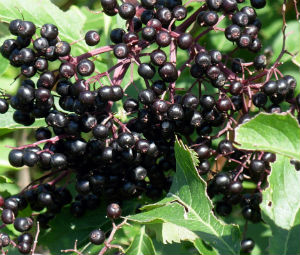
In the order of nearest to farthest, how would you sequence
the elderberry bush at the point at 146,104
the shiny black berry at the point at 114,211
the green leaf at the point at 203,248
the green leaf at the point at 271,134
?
the green leaf at the point at 271,134, the green leaf at the point at 203,248, the elderberry bush at the point at 146,104, the shiny black berry at the point at 114,211

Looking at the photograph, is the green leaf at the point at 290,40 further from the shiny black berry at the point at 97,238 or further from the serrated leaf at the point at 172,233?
A: the shiny black berry at the point at 97,238

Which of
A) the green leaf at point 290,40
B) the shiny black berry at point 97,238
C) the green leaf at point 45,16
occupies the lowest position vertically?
the shiny black berry at point 97,238

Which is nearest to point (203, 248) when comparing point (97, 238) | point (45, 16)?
point (97, 238)

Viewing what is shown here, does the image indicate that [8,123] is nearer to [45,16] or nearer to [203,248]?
[45,16]

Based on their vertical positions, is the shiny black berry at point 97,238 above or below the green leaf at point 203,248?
below

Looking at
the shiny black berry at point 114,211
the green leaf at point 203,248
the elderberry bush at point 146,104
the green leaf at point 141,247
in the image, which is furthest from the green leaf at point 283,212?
the shiny black berry at point 114,211

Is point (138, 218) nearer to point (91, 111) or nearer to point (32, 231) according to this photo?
point (91, 111)

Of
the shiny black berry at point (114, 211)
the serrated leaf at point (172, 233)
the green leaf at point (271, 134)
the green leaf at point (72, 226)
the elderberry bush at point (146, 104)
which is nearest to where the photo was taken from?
the green leaf at point (271, 134)

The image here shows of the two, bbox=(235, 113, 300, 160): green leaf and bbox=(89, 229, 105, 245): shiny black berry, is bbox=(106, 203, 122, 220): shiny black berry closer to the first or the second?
bbox=(89, 229, 105, 245): shiny black berry
